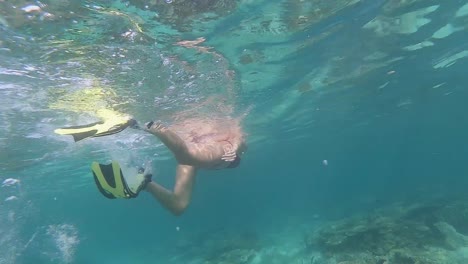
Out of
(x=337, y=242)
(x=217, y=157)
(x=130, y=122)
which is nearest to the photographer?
(x=130, y=122)

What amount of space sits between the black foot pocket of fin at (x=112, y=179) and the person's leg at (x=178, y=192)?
38.1 inches

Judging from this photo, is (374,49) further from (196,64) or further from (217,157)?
(217,157)

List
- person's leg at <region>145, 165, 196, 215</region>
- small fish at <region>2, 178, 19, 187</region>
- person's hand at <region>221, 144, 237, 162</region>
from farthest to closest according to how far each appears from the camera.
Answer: small fish at <region>2, 178, 19, 187</region> → person's hand at <region>221, 144, 237, 162</region> → person's leg at <region>145, 165, 196, 215</region>

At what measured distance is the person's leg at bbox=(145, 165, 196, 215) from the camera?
29.1 feet

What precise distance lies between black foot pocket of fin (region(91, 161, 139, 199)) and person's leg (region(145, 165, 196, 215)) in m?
0.97

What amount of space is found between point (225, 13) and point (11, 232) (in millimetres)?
60660

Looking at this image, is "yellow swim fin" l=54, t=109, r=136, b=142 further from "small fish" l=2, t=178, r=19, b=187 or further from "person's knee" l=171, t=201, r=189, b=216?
"small fish" l=2, t=178, r=19, b=187

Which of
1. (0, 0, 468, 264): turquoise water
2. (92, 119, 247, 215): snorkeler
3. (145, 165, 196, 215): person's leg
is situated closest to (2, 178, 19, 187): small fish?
(0, 0, 468, 264): turquoise water

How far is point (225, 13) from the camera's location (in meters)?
11.3

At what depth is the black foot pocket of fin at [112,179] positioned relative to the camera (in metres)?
7.48

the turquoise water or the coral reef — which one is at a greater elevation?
the turquoise water

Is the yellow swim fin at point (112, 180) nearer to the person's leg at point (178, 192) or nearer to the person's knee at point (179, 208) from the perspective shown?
the person's leg at point (178, 192)

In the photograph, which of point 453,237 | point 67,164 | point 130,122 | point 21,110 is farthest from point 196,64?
point 67,164

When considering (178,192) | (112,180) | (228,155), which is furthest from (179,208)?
(228,155)
